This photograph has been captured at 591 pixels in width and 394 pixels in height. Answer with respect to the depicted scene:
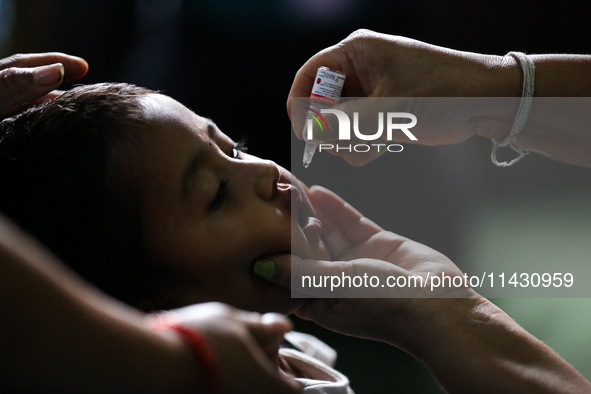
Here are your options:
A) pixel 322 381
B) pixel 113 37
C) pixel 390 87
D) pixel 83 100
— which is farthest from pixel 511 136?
pixel 113 37

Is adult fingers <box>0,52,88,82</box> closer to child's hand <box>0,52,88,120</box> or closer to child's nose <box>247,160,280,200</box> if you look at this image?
child's hand <box>0,52,88,120</box>

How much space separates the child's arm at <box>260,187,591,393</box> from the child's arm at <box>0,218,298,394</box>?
0.35m

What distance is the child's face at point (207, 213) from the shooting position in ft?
2.64

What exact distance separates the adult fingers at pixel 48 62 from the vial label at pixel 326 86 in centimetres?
57

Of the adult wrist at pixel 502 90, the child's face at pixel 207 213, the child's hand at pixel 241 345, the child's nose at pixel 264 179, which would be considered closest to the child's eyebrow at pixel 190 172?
the child's face at pixel 207 213

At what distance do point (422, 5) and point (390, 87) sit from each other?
0.88 metres

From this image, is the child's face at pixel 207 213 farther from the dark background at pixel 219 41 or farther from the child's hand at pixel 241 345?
the dark background at pixel 219 41

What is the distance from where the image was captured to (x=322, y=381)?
2.98 feet

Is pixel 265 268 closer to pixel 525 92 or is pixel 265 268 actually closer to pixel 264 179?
pixel 264 179

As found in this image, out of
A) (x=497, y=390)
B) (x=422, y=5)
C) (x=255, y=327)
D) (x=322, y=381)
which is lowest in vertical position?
(x=322, y=381)

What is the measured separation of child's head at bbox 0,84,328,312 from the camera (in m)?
0.76

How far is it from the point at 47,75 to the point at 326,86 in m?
0.59

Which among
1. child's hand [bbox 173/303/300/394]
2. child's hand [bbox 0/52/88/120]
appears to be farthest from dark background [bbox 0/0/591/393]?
child's hand [bbox 173/303/300/394]

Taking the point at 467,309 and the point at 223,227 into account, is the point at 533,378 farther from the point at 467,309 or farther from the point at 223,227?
the point at 223,227
